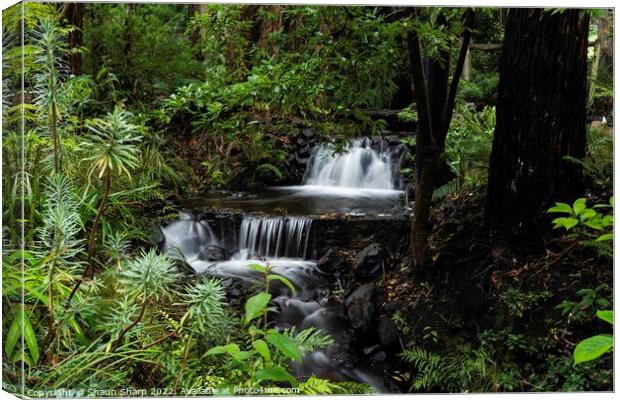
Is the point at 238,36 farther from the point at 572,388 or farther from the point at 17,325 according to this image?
the point at 572,388

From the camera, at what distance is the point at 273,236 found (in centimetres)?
299

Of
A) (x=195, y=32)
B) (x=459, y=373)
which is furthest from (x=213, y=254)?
(x=459, y=373)

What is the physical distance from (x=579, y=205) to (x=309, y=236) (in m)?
1.08

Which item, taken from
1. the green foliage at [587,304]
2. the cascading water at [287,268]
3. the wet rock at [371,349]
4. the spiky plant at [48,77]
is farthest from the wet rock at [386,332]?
the spiky plant at [48,77]

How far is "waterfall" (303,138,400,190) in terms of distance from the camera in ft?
9.87

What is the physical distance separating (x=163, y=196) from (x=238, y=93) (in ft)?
1.75

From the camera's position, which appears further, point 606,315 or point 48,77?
point 606,315

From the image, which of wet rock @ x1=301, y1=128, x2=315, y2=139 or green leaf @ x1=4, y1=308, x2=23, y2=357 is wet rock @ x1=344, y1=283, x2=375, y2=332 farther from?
green leaf @ x1=4, y1=308, x2=23, y2=357

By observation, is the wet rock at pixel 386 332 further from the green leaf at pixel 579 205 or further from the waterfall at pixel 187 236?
the green leaf at pixel 579 205

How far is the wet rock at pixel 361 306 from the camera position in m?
2.90

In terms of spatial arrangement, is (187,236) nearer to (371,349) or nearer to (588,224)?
(371,349)

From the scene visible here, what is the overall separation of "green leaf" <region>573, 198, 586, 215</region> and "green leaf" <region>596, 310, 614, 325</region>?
0.38m

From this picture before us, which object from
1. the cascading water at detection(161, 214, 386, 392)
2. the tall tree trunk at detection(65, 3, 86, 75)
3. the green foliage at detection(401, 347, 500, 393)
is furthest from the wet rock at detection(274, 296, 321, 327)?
the tall tree trunk at detection(65, 3, 86, 75)

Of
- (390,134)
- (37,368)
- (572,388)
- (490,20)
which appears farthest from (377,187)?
(37,368)
